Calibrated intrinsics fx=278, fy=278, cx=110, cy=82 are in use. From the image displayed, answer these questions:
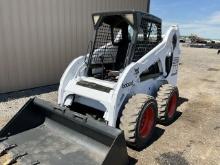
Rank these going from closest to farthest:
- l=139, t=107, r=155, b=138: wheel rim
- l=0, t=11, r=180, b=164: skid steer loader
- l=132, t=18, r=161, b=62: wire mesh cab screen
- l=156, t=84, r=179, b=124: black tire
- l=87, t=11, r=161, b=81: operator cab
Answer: l=0, t=11, r=180, b=164: skid steer loader
l=139, t=107, r=155, b=138: wheel rim
l=87, t=11, r=161, b=81: operator cab
l=132, t=18, r=161, b=62: wire mesh cab screen
l=156, t=84, r=179, b=124: black tire

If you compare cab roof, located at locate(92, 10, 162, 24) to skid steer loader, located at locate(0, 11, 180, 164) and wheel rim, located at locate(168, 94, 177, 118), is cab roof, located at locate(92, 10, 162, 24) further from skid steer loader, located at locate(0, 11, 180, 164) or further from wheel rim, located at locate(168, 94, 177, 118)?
wheel rim, located at locate(168, 94, 177, 118)

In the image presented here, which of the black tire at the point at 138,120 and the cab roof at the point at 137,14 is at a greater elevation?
the cab roof at the point at 137,14

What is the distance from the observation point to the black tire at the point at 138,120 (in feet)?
14.2

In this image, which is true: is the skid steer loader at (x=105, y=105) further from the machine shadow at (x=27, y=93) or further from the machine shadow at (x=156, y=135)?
the machine shadow at (x=27, y=93)

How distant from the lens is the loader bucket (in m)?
3.84

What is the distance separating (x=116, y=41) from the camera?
604cm

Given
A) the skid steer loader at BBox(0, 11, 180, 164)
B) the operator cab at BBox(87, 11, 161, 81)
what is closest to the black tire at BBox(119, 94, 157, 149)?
the skid steer loader at BBox(0, 11, 180, 164)

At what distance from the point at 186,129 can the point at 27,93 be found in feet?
15.0

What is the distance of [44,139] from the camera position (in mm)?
4457

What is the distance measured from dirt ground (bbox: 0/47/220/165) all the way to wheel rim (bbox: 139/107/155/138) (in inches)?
10.0

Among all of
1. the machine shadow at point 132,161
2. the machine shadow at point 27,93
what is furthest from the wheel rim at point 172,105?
the machine shadow at point 27,93

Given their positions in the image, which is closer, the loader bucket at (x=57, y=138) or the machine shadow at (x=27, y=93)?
the loader bucket at (x=57, y=138)

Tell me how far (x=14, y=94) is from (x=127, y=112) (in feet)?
14.7

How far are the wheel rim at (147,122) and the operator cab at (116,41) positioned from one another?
3.11 feet
